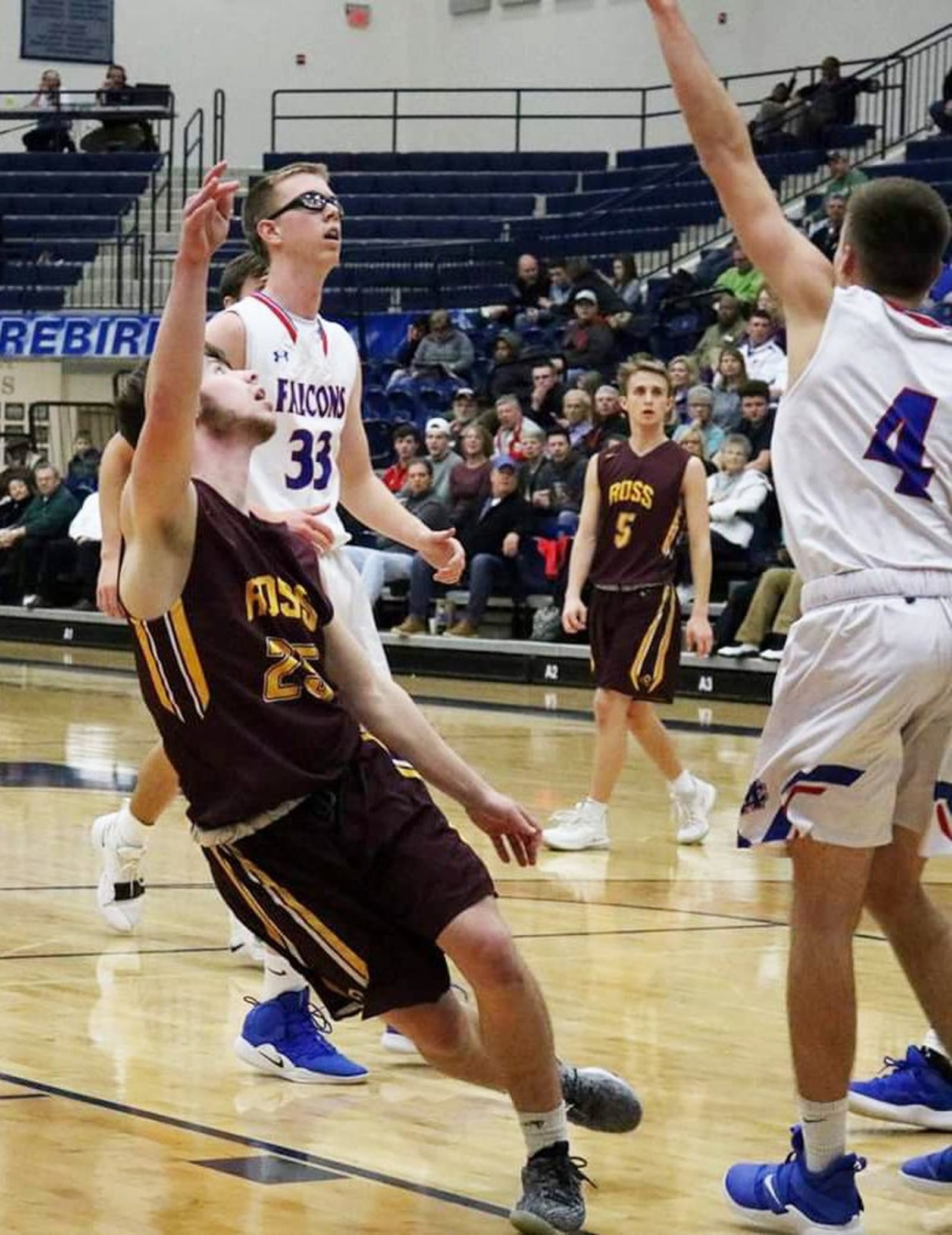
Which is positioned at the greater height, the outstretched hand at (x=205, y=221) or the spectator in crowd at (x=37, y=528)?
the outstretched hand at (x=205, y=221)

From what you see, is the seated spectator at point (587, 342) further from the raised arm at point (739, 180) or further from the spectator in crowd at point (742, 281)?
the raised arm at point (739, 180)

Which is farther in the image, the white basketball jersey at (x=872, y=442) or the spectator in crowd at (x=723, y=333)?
the spectator in crowd at (x=723, y=333)

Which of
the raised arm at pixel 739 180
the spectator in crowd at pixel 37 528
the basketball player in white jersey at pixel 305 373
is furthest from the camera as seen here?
the spectator in crowd at pixel 37 528

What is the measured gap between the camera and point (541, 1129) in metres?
3.81

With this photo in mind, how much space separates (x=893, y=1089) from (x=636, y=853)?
12.2ft

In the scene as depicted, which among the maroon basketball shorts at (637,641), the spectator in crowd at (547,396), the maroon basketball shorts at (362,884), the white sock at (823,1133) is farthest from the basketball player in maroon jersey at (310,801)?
the spectator in crowd at (547,396)

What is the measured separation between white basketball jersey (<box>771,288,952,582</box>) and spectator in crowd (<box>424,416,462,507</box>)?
502 inches

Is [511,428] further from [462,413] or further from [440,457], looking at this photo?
[462,413]

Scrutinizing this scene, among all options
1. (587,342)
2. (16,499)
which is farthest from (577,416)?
(16,499)

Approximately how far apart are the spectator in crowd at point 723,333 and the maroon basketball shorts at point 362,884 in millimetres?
13105

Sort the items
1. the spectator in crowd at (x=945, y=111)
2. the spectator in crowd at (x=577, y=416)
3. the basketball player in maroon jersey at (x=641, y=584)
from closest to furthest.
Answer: the basketball player in maroon jersey at (x=641, y=584)
the spectator in crowd at (x=577, y=416)
the spectator in crowd at (x=945, y=111)

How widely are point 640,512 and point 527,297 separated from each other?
12.0m

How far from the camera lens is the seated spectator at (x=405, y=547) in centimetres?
1609

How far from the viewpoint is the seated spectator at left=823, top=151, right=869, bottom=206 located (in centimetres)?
1930
